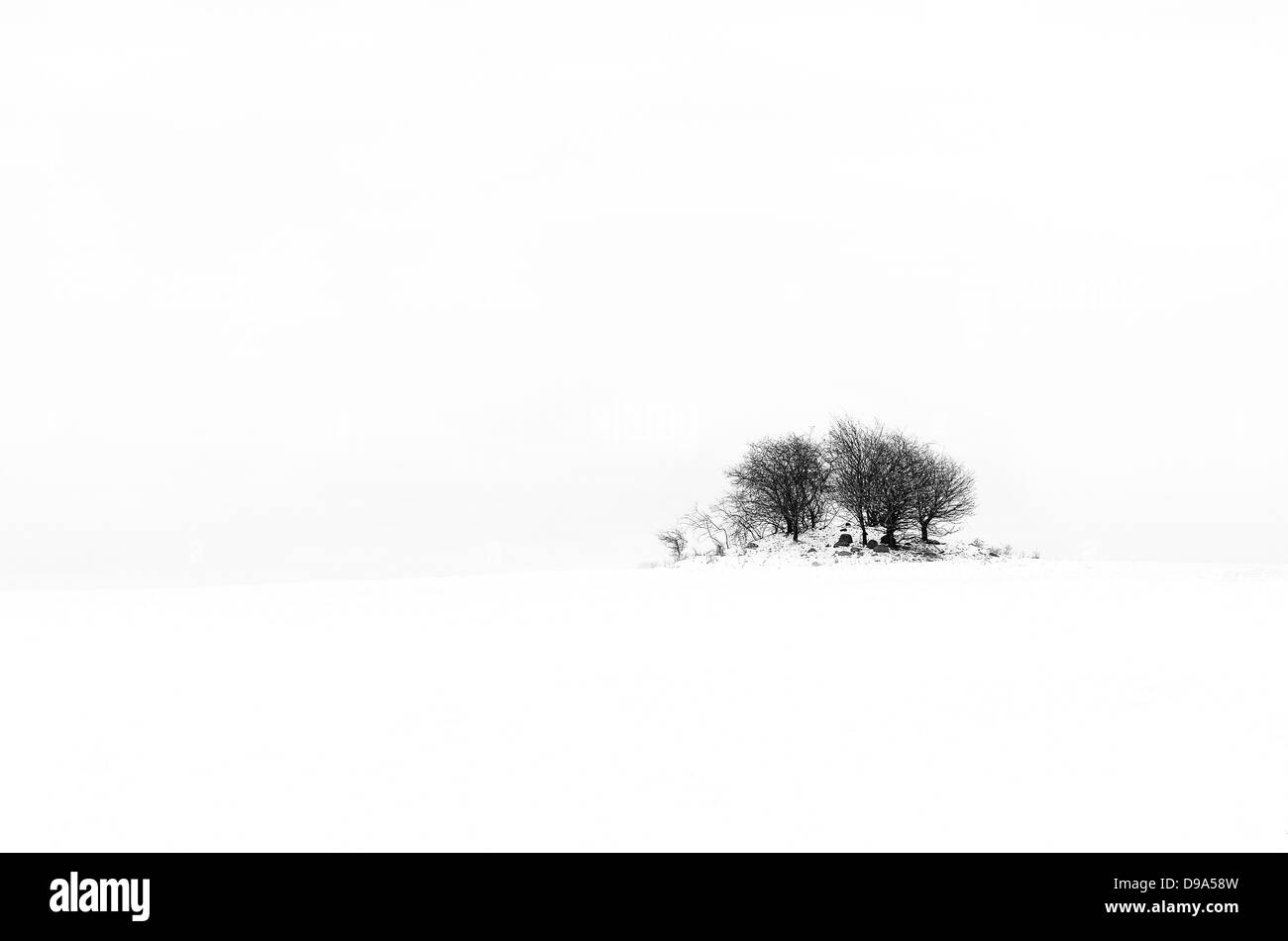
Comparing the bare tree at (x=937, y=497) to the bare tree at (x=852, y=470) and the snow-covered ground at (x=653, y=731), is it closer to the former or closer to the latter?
the bare tree at (x=852, y=470)

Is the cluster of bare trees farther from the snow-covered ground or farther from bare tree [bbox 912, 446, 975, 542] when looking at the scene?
the snow-covered ground

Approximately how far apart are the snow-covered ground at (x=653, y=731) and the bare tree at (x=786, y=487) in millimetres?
29542

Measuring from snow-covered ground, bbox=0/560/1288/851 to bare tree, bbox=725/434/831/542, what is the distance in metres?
29.5

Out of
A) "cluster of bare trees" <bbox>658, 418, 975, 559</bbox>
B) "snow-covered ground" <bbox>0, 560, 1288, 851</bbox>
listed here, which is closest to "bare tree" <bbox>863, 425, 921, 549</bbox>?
"cluster of bare trees" <bbox>658, 418, 975, 559</bbox>

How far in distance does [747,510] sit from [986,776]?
129 ft

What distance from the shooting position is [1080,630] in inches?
567

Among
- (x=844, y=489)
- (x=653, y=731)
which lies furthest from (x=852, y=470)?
(x=653, y=731)

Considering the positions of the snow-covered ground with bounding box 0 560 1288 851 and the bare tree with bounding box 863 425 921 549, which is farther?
the bare tree with bounding box 863 425 921 549

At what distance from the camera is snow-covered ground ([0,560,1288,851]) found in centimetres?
686

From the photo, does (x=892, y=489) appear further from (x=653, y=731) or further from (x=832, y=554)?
(x=653, y=731)

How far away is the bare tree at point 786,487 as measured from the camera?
46.6 m
